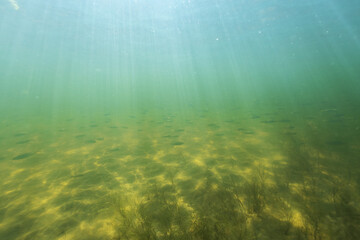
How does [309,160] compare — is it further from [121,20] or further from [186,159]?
[121,20]

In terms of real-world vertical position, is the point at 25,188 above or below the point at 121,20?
below

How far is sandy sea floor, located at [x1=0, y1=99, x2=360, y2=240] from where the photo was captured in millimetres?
2977

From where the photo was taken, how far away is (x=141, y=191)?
4.36 m

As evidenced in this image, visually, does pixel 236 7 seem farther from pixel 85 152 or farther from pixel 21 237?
pixel 21 237

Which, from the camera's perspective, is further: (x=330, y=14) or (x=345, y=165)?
(x=330, y=14)

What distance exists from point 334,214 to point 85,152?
28.3 feet

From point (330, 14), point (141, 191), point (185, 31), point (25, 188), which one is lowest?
point (141, 191)

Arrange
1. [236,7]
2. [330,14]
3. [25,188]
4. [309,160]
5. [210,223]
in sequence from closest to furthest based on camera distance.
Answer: [210,223]
[25,188]
[309,160]
[236,7]
[330,14]

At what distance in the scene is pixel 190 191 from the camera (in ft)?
13.8

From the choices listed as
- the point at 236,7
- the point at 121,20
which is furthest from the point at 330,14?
the point at 121,20

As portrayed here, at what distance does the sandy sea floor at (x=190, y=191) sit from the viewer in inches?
117

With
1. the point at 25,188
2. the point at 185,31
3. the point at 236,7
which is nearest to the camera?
the point at 25,188

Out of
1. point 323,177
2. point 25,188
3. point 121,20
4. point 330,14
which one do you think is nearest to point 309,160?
point 323,177

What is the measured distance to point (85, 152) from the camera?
7941 mm
